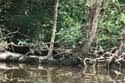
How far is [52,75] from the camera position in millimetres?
12727

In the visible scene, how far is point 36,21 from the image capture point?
16.8m

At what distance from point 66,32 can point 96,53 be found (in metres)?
1.55

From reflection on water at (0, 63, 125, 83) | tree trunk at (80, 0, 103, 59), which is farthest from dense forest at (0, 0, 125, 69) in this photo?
reflection on water at (0, 63, 125, 83)

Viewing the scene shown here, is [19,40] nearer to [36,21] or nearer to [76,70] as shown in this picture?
[36,21]

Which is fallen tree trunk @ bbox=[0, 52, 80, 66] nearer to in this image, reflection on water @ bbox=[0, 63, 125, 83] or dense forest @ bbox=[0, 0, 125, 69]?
dense forest @ bbox=[0, 0, 125, 69]

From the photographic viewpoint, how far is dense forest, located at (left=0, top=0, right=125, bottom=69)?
14516 mm

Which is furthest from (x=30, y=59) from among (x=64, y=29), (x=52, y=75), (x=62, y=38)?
(x=52, y=75)

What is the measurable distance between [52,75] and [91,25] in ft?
8.64

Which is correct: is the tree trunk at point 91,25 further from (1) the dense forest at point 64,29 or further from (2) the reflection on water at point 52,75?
(2) the reflection on water at point 52,75

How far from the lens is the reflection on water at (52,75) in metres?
11.7

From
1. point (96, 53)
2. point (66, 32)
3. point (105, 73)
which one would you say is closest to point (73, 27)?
point (66, 32)

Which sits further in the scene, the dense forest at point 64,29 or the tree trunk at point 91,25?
the dense forest at point 64,29

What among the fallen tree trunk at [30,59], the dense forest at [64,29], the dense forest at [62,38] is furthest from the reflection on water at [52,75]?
the dense forest at [64,29]

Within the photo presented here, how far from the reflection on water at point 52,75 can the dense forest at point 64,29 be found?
0.67 meters
